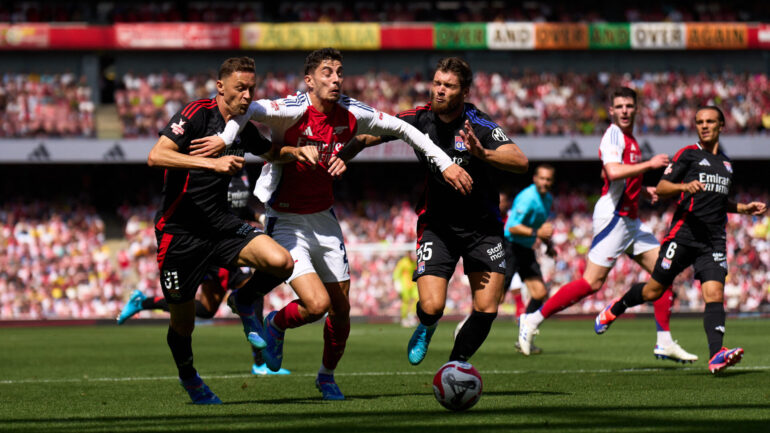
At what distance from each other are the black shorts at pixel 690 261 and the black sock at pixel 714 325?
0.91ft

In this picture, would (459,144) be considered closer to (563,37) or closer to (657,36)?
(563,37)

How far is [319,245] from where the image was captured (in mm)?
8141

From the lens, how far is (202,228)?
7.79 m

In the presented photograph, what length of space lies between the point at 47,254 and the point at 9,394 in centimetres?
2262

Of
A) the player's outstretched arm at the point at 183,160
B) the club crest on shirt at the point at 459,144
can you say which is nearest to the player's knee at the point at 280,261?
the player's outstretched arm at the point at 183,160

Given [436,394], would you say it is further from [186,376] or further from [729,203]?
[729,203]

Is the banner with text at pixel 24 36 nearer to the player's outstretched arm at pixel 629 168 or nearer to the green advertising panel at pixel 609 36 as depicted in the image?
the green advertising panel at pixel 609 36

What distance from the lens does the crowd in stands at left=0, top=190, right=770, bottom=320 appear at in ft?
91.8

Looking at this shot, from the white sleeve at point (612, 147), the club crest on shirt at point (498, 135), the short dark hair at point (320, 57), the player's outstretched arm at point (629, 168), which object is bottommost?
the player's outstretched arm at point (629, 168)

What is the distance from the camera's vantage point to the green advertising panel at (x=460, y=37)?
37.0 m

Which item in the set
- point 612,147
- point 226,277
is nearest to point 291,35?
point 226,277

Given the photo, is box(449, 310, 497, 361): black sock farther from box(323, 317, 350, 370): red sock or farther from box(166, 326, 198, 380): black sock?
box(166, 326, 198, 380): black sock

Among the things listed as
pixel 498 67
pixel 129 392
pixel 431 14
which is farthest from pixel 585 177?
pixel 129 392

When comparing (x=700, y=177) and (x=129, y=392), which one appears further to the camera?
(x=700, y=177)
